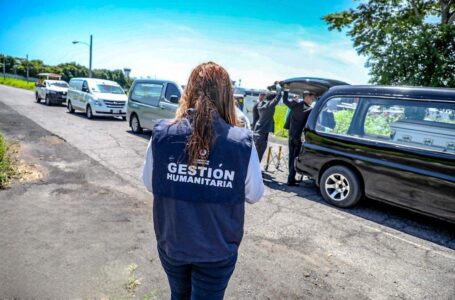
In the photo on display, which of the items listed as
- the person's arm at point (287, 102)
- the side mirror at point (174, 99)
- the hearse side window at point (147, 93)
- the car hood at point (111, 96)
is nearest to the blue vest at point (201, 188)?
the person's arm at point (287, 102)

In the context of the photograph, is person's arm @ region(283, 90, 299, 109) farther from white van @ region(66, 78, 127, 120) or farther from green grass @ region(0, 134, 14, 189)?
white van @ region(66, 78, 127, 120)

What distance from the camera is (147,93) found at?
10.5 meters

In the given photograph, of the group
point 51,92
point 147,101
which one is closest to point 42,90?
point 51,92

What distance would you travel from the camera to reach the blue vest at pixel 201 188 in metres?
1.40

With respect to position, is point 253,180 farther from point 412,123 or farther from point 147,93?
point 147,93

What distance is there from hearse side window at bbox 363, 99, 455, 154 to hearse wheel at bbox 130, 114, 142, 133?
825 cm

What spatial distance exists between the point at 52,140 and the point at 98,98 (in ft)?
19.8

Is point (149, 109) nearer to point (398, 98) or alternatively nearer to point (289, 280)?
point (398, 98)

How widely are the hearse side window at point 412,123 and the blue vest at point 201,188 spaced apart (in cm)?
393

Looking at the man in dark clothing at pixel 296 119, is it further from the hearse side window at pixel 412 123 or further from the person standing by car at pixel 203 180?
the person standing by car at pixel 203 180

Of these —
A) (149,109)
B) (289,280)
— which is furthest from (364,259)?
(149,109)

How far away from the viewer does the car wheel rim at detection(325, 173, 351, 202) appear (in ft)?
16.8

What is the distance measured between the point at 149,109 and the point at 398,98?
7.70 metres

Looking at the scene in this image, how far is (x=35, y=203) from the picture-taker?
14.0 feet
